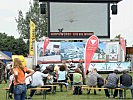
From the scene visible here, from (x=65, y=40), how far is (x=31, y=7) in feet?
127

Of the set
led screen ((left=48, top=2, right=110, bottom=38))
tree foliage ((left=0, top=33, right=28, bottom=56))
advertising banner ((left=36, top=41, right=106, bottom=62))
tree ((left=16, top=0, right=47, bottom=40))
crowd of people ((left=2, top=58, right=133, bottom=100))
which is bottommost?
crowd of people ((left=2, top=58, right=133, bottom=100))

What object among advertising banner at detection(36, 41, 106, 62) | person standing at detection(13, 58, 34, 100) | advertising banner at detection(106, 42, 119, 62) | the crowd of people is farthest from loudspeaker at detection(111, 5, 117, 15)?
person standing at detection(13, 58, 34, 100)

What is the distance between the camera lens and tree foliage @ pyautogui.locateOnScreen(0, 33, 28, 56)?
81.9 meters

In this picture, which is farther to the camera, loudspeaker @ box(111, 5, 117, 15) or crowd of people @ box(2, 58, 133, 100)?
loudspeaker @ box(111, 5, 117, 15)

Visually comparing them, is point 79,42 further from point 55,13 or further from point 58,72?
point 58,72

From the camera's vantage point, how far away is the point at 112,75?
19359 mm

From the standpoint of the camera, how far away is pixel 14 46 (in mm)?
82250

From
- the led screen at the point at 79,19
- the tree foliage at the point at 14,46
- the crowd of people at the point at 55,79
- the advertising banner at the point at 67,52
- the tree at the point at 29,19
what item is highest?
the tree at the point at 29,19

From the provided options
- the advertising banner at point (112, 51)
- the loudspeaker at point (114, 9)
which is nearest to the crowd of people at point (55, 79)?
the loudspeaker at point (114, 9)

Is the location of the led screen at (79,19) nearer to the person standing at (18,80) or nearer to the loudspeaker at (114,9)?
the loudspeaker at (114,9)

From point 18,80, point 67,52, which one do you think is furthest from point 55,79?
point 67,52

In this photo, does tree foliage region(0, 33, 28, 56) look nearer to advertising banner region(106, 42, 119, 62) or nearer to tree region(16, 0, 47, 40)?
tree region(16, 0, 47, 40)

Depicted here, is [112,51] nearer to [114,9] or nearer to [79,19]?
[79,19]

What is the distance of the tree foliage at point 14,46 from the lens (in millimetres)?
81938
